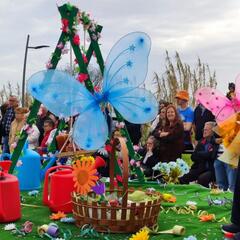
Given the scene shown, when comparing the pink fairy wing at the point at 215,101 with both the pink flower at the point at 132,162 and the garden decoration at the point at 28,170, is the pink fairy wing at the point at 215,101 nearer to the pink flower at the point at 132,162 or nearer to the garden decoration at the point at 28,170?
the pink flower at the point at 132,162

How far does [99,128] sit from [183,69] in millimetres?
5391

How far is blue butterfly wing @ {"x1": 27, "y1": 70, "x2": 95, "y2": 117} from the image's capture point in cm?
256

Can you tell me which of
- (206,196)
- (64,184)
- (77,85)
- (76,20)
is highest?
(76,20)

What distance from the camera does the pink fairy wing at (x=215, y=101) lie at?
2639mm

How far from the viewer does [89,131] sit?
261 centimetres

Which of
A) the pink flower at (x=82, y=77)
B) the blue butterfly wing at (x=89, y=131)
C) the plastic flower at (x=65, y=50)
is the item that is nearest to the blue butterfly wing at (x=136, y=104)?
the blue butterfly wing at (x=89, y=131)

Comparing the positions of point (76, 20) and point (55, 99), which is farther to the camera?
point (76, 20)

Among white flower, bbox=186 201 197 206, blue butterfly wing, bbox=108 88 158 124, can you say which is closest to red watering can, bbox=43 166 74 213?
blue butterfly wing, bbox=108 88 158 124

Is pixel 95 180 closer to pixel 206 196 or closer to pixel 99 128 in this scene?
pixel 99 128

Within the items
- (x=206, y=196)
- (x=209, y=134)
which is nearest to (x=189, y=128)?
(x=209, y=134)

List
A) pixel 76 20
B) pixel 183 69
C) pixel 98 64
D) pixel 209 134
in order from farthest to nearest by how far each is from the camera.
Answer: pixel 183 69 < pixel 209 134 < pixel 98 64 < pixel 76 20

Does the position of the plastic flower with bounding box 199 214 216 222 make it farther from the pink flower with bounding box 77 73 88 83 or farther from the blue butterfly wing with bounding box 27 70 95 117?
the pink flower with bounding box 77 73 88 83

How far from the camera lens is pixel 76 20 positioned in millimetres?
3512

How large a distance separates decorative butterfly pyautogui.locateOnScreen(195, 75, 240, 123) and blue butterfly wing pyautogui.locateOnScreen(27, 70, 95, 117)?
2.38 ft
